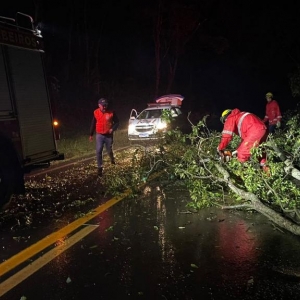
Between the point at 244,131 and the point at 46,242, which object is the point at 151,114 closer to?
the point at 244,131

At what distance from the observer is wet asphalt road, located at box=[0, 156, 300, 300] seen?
11.4 ft

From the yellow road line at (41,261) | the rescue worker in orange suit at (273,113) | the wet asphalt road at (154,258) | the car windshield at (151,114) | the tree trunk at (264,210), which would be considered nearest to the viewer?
the wet asphalt road at (154,258)

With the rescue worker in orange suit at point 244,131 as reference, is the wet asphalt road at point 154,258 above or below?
below

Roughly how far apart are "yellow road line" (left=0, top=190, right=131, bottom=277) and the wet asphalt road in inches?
0.5

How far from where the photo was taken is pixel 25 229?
5.13m

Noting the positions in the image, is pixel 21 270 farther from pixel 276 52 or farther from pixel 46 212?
pixel 276 52

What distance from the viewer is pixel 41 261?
4102 millimetres

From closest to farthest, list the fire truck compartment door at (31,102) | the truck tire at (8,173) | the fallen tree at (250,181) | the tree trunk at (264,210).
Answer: the tree trunk at (264,210)
the fallen tree at (250,181)
the truck tire at (8,173)
the fire truck compartment door at (31,102)

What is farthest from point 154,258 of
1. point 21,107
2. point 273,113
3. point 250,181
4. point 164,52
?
point 164,52

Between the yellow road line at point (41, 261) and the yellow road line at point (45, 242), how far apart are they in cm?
14

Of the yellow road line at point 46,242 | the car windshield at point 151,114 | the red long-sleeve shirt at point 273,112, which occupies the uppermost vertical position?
the red long-sleeve shirt at point 273,112

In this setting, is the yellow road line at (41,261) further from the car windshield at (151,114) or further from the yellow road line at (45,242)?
the car windshield at (151,114)

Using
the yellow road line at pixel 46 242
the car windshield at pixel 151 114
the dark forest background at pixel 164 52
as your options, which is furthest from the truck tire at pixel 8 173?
the dark forest background at pixel 164 52

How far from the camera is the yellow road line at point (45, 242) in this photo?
4.04 m
